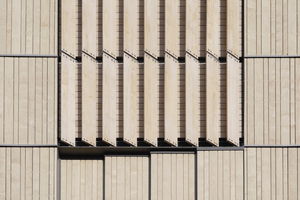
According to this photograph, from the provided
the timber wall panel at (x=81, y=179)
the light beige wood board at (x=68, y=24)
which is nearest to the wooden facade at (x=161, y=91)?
the light beige wood board at (x=68, y=24)

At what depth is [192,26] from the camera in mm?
7113

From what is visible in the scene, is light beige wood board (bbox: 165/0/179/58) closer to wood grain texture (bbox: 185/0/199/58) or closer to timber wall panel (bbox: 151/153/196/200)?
wood grain texture (bbox: 185/0/199/58)

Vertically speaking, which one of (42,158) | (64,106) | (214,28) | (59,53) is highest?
(214,28)

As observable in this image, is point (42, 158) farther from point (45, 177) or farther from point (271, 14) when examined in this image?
point (271, 14)

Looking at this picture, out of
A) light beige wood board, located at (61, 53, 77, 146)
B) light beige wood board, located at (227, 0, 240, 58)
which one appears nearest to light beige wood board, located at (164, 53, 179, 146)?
light beige wood board, located at (227, 0, 240, 58)

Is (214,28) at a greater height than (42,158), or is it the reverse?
(214,28)

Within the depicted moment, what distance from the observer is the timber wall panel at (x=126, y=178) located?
7.26 m

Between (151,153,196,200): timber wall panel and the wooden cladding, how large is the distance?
0.58 meters

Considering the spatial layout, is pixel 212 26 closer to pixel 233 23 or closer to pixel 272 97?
pixel 233 23

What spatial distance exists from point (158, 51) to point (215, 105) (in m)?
2.13

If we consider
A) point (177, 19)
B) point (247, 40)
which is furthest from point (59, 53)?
point (247, 40)

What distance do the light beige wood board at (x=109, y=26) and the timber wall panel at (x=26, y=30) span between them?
4.52 feet

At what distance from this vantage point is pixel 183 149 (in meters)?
7.29

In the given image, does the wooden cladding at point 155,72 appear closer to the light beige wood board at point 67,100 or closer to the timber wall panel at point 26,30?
the light beige wood board at point 67,100
